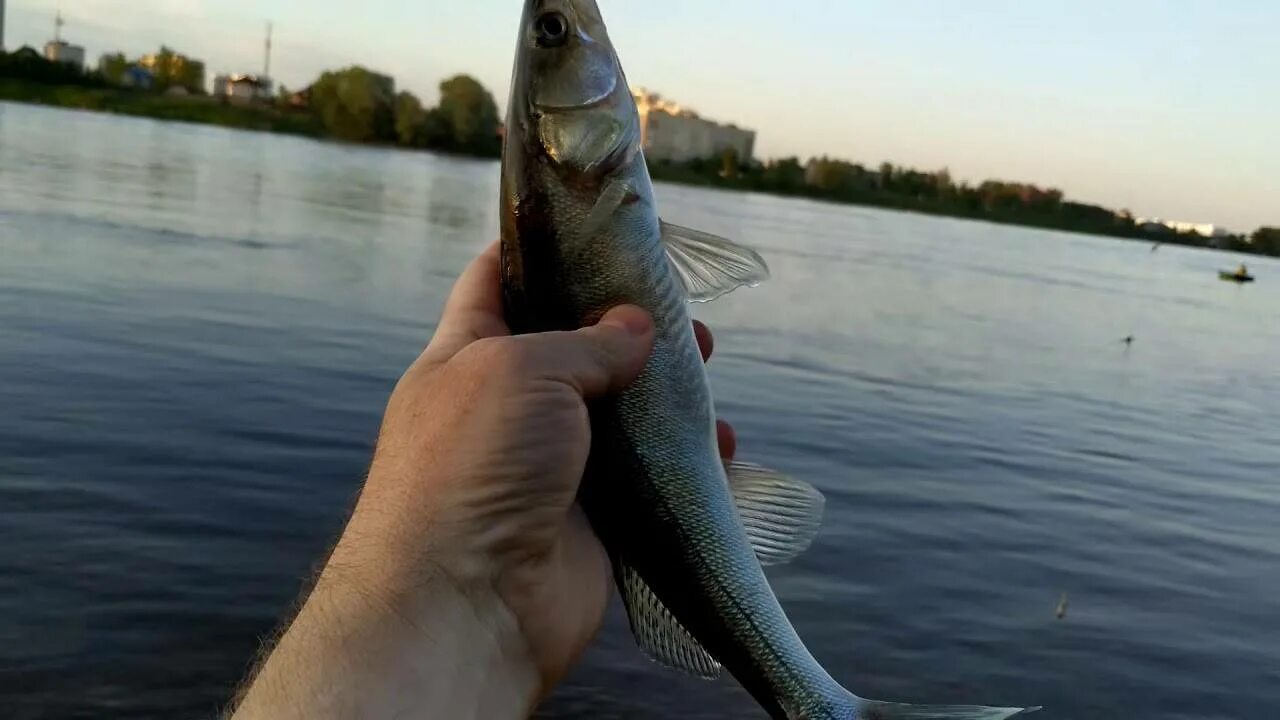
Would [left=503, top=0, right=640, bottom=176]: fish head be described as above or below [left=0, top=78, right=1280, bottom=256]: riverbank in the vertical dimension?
below

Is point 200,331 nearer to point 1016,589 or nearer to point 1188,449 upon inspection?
point 1016,589

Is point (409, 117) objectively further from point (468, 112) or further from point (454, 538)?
point (454, 538)

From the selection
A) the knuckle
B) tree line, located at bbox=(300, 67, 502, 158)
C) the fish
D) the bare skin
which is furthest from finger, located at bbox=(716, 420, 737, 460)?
tree line, located at bbox=(300, 67, 502, 158)

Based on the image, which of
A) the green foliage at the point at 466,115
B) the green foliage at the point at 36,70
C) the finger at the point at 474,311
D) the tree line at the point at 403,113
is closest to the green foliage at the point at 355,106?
the tree line at the point at 403,113

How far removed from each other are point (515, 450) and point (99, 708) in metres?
5.55

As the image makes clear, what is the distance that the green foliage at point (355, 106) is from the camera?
12112 centimetres

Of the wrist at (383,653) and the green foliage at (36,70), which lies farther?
the green foliage at (36,70)

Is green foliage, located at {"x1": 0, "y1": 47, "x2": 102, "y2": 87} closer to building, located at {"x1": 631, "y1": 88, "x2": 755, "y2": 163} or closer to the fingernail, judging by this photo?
building, located at {"x1": 631, "y1": 88, "x2": 755, "y2": 163}

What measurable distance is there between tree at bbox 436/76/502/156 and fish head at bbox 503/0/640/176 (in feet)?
397

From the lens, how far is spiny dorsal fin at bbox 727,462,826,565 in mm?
3531

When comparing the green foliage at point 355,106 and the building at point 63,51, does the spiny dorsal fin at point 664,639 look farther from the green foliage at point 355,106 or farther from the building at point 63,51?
the building at point 63,51

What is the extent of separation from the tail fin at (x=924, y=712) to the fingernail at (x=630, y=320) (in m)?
1.29

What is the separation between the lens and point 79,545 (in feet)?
30.9

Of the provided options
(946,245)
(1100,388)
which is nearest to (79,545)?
(1100,388)
